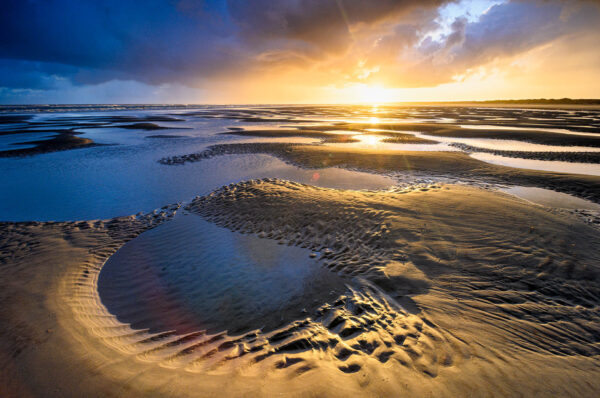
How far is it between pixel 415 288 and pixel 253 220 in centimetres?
649

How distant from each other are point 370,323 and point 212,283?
4.17 metres

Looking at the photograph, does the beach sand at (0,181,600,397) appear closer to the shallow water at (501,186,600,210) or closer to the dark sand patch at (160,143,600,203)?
the shallow water at (501,186,600,210)

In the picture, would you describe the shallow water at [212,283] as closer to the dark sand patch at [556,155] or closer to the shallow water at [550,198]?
the shallow water at [550,198]

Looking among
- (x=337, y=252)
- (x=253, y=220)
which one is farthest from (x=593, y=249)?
(x=253, y=220)

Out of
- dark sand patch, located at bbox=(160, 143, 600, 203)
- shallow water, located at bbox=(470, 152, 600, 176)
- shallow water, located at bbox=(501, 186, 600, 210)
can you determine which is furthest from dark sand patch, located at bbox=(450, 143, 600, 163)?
shallow water, located at bbox=(501, 186, 600, 210)

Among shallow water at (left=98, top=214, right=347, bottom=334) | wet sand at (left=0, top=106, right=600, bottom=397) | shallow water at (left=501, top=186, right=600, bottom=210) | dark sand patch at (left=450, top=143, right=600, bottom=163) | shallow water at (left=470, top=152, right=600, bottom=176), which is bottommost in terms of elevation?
shallow water at (left=98, top=214, right=347, bottom=334)

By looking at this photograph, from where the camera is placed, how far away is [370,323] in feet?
16.3

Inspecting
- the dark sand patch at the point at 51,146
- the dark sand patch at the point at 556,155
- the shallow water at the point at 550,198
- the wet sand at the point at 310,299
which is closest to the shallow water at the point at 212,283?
the wet sand at the point at 310,299

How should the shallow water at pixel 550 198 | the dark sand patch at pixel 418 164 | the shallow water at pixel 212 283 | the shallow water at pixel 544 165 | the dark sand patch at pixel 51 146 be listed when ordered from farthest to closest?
1. the dark sand patch at pixel 51 146
2. the shallow water at pixel 544 165
3. the dark sand patch at pixel 418 164
4. the shallow water at pixel 550 198
5. the shallow water at pixel 212 283

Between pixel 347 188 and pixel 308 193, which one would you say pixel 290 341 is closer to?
pixel 308 193

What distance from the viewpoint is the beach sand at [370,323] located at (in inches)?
146

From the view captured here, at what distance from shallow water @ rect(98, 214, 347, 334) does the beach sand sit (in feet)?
1.15

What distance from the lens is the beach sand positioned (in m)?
3.71

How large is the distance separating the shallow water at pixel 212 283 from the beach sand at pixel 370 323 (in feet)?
1.15
